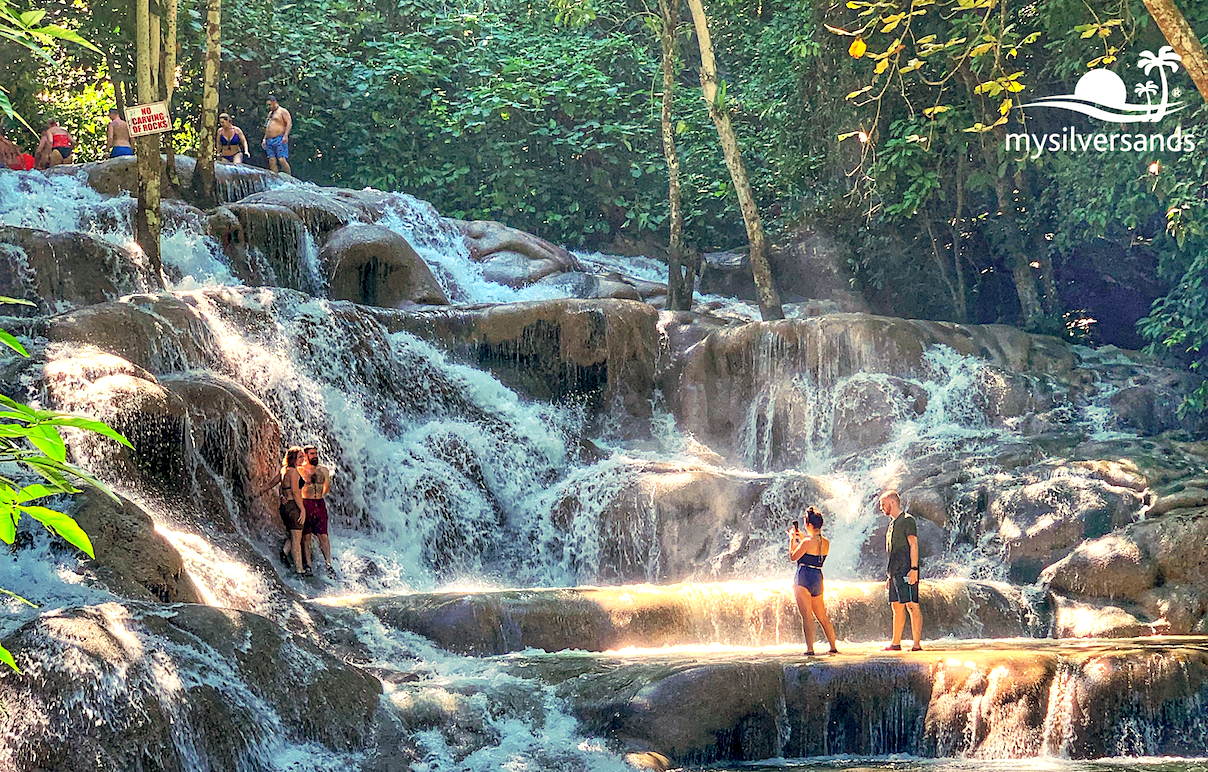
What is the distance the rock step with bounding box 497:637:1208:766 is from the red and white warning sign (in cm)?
742

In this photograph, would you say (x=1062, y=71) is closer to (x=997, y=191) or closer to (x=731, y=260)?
→ (x=997, y=191)

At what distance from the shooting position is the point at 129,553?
950cm

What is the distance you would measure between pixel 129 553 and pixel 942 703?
6.03 m

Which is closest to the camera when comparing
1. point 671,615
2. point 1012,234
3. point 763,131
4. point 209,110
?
point 671,615

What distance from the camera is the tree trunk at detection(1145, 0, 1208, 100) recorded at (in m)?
6.85

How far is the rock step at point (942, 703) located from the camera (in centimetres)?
940

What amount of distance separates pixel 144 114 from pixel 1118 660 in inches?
423

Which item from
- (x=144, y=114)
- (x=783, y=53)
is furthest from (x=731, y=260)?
(x=144, y=114)

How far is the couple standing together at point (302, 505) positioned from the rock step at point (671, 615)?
177 centimetres

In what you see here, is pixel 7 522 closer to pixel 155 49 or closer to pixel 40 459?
pixel 40 459

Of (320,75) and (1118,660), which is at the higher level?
(320,75)

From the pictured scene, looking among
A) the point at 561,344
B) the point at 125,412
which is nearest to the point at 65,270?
the point at 125,412

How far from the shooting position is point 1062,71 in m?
18.4

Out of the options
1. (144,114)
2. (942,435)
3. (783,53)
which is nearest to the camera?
(144,114)
